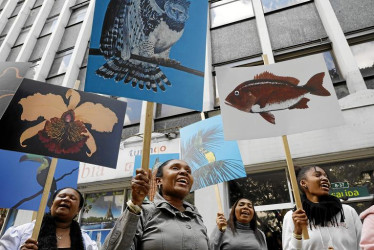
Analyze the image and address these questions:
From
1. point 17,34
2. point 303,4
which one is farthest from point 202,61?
point 17,34

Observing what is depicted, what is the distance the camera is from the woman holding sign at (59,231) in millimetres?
2439

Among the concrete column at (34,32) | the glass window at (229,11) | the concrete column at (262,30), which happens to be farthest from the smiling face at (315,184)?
the concrete column at (34,32)

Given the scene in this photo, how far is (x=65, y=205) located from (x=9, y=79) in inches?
56.5

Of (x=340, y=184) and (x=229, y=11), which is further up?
(x=229, y=11)

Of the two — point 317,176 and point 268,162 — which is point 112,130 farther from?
point 268,162

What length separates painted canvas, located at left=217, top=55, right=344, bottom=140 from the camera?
292cm

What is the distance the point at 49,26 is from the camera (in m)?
12.4

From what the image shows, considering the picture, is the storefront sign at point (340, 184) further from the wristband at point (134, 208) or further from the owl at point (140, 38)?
the wristband at point (134, 208)

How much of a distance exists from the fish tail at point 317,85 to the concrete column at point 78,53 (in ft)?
25.3

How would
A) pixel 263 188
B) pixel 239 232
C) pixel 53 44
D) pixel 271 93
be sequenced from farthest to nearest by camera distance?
pixel 53 44, pixel 263 188, pixel 271 93, pixel 239 232

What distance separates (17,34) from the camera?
12.8 metres

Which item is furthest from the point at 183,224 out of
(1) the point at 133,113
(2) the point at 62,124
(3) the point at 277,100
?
(1) the point at 133,113

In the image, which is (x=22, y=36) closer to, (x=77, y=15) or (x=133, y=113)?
(x=77, y=15)

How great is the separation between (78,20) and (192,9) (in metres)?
10.4
